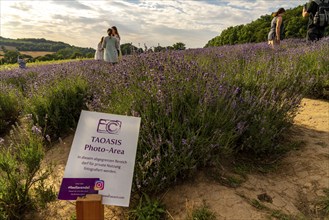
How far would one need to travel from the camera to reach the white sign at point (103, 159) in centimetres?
175

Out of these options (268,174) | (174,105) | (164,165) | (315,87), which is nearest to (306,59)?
(315,87)

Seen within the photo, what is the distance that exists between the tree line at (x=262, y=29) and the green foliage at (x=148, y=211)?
608 inches

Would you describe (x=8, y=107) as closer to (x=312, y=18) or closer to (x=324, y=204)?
(x=324, y=204)

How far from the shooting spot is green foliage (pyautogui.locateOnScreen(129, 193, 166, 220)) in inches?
77.0

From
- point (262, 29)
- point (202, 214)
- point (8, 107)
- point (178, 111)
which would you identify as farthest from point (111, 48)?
point (262, 29)

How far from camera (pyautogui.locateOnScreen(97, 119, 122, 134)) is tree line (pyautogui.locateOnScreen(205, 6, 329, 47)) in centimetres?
1555

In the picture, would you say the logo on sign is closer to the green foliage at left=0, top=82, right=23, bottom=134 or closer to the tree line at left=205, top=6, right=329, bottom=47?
the green foliage at left=0, top=82, right=23, bottom=134

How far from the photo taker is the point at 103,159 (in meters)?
1.79

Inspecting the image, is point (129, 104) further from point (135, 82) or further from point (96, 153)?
point (96, 153)

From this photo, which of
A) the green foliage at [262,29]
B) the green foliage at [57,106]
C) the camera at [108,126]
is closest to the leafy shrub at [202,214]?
the camera at [108,126]

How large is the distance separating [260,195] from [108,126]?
1.29 m

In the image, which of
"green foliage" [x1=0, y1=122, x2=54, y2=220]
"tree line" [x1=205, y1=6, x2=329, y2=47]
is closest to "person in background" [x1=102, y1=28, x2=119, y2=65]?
"green foliage" [x1=0, y1=122, x2=54, y2=220]

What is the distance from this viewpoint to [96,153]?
70.9 inches

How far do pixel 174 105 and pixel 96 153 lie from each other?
0.84 m
